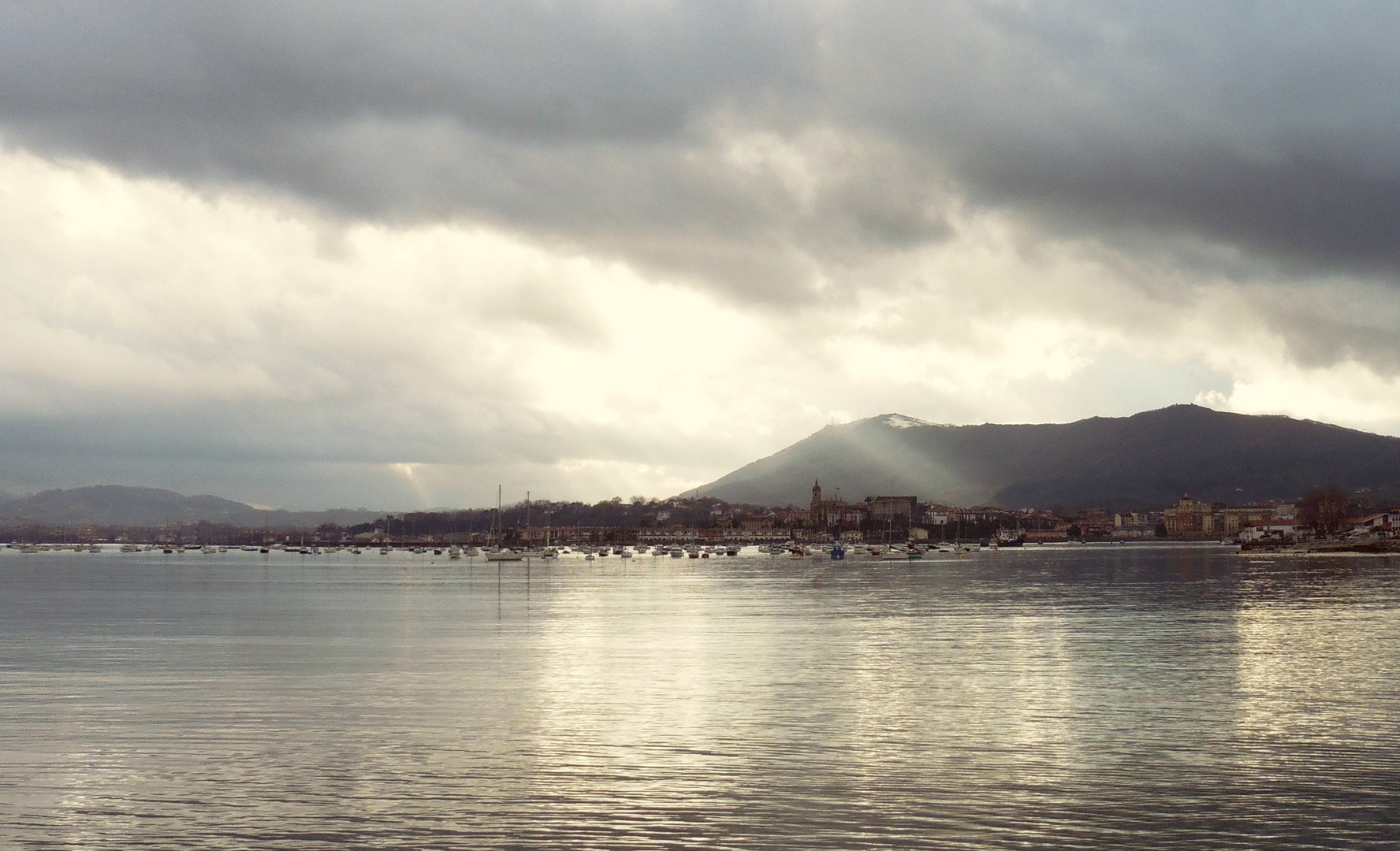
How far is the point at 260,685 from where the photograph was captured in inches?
1420

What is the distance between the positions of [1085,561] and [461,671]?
496 feet

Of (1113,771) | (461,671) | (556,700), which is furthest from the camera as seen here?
(461,671)

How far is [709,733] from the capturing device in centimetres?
2748

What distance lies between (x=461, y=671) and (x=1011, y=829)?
965 inches

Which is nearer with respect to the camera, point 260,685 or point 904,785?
point 904,785

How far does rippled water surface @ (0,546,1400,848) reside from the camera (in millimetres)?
19250

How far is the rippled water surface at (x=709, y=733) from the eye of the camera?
19.2m

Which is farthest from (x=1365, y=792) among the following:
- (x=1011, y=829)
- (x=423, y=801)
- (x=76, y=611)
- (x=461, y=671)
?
(x=76, y=611)

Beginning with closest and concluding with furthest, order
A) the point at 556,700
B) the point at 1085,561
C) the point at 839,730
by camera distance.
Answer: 1. the point at 839,730
2. the point at 556,700
3. the point at 1085,561

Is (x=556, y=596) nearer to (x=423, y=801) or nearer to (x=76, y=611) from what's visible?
(x=76, y=611)

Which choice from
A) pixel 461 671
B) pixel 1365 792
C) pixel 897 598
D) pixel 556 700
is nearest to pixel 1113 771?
pixel 1365 792

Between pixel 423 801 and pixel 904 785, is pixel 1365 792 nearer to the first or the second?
pixel 904 785

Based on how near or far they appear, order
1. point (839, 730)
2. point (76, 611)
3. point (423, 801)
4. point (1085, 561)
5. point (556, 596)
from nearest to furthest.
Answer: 1. point (423, 801)
2. point (839, 730)
3. point (76, 611)
4. point (556, 596)
5. point (1085, 561)

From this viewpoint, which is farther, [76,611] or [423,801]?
[76,611]
